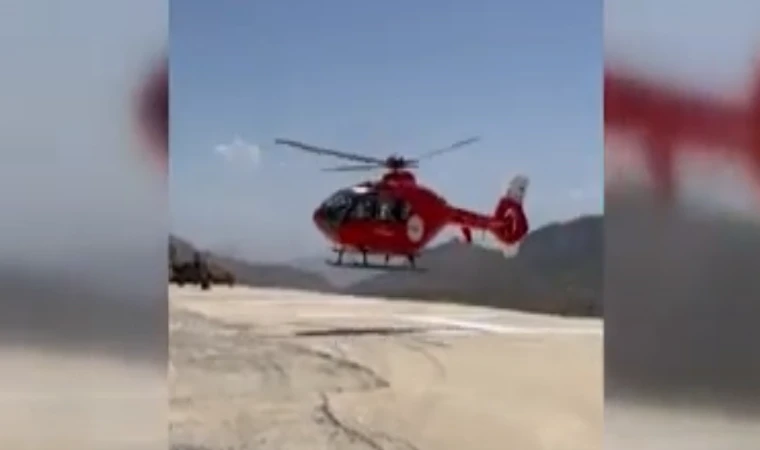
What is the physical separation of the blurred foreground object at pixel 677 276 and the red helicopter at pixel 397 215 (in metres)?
0.25

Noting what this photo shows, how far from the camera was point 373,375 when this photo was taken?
2.83m

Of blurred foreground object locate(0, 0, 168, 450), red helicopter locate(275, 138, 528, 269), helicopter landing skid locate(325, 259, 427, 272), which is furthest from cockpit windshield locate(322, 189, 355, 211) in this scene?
blurred foreground object locate(0, 0, 168, 450)

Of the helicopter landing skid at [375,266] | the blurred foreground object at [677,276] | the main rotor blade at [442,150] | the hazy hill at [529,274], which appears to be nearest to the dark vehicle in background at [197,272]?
the helicopter landing skid at [375,266]

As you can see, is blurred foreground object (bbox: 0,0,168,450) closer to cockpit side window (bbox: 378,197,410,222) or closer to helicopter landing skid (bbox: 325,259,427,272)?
helicopter landing skid (bbox: 325,259,427,272)

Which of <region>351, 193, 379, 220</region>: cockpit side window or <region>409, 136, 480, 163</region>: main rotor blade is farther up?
<region>409, 136, 480, 163</region>: main rotor blade

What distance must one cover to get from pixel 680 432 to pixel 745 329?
270 mm

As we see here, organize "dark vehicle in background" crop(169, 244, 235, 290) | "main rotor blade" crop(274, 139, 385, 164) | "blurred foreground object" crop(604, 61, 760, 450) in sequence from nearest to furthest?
"dark vehicle in background" crop(169, 244, 235, 290) → "main rotor blade" crop(274, 139, 385, 164) → "blurred foreground object" crop(604, 61, 760, 450)

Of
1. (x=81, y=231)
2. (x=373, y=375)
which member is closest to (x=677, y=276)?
(x=373, y=375)

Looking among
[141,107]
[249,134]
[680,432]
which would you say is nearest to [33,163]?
[141,107]

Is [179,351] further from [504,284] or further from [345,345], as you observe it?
[504,284]

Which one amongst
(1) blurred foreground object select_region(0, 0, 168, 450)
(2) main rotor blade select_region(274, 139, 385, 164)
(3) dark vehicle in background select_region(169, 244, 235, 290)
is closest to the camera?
(1) blurred foreground object select_region(0, 0, 168, 450)

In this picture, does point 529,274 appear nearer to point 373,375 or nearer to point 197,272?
point 373,375

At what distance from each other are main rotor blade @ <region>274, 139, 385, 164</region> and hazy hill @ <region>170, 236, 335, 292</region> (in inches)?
9.4

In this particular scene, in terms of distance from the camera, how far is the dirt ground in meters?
2.70
